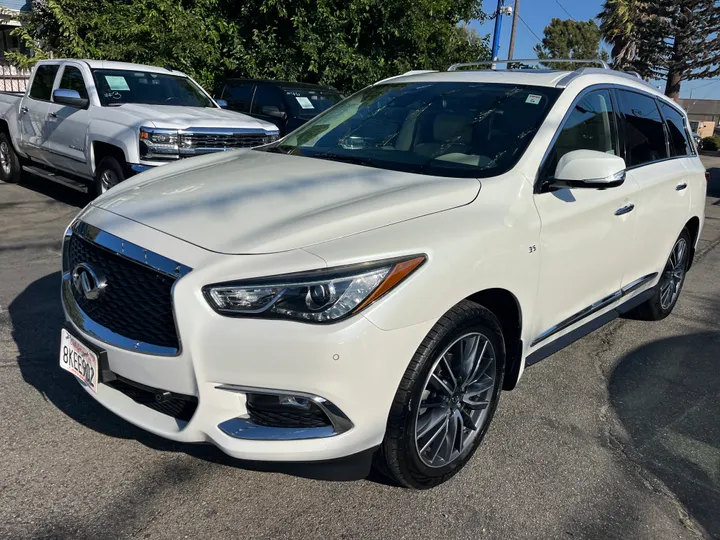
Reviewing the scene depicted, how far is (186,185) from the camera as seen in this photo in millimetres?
3133

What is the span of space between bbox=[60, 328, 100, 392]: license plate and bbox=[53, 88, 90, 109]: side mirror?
5.43 m

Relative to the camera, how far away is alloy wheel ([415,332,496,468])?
8.79ft

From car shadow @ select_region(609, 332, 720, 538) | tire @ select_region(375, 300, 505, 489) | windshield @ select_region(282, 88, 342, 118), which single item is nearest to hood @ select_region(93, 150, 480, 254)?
tire @ select_region(375, 300, 505, 489)

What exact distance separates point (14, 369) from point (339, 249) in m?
2.37

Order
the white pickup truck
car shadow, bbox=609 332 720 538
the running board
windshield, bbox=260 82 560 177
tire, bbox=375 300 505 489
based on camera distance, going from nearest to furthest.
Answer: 1. tire, bbox=375 300 505 489
2. car shadow, bbox=609 332 720 538
3. windshield, bbox=260 82 560 177
4. the white pickup truck
5. the running board

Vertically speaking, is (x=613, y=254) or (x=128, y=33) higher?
(x=128, y=33)

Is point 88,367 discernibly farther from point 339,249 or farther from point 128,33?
point 128,33

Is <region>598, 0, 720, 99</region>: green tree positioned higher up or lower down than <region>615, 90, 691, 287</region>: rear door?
higher up

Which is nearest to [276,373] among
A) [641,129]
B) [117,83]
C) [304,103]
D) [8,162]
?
[641,129]

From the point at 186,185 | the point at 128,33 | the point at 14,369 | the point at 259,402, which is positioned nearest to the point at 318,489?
the point at 259,402

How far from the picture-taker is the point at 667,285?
5.16 metres

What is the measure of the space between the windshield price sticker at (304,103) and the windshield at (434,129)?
18.6ft

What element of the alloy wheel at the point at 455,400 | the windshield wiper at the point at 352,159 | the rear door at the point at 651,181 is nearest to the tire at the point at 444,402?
the alloy wheel at the point at 455,400

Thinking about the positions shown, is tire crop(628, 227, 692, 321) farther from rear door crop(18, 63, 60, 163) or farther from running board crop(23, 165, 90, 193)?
rear door crop(18, 63, 60, 163)
